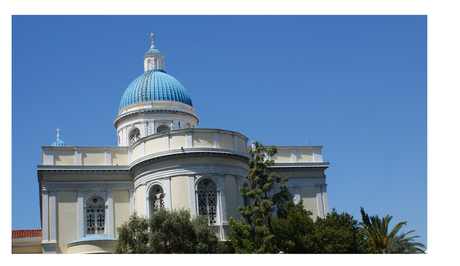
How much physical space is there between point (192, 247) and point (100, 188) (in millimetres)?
10420

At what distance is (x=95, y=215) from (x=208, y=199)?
812 cm

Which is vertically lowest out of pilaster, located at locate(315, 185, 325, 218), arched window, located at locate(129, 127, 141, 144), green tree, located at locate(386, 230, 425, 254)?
green tree, located at locate(386, 230, 425, 254)

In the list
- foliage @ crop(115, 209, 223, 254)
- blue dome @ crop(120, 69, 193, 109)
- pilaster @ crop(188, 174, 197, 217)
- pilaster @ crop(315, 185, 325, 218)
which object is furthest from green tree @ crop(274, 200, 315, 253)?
blue dome @ crop(120, 69, 193, 109)

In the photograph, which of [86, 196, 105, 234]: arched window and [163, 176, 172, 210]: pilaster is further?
[86, 196, 105, 234]: arched window

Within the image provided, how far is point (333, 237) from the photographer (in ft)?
103

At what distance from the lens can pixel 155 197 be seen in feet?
113

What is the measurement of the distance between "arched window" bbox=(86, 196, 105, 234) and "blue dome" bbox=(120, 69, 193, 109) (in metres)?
9.94

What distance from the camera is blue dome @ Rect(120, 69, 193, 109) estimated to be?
4300 cm

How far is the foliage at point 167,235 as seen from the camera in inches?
1123

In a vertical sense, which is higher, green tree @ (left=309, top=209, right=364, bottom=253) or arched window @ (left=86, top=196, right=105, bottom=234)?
arched window @ (left=86, top=196, right=105, bottom=234)

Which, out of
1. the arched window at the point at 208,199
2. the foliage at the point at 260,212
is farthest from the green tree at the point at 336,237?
the arched window at the point at 208,199

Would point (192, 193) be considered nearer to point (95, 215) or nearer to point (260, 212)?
point (260, 212)

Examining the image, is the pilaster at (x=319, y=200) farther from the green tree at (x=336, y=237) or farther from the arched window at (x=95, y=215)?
the arched window at (x=95, y=215)

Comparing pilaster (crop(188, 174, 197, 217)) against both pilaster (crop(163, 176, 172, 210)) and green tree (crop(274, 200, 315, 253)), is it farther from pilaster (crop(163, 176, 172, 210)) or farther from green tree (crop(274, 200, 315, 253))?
green tree (crop(274, 200, 315, 253))
